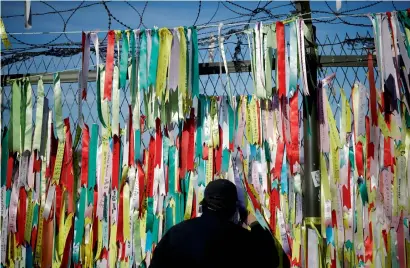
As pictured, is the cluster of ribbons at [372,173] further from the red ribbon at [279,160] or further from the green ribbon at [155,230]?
the green ribbon at [155,230]

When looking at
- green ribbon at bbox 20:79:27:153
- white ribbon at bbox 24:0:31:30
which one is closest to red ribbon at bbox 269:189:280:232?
green ribbon at bbox 20:79:27:153

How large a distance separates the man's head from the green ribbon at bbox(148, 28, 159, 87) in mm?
1274

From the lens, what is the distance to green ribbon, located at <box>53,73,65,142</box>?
4.35 metres

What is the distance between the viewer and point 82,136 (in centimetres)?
430

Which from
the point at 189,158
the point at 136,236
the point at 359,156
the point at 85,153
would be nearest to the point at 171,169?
the point at 189,158

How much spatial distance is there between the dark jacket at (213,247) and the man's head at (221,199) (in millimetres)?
40

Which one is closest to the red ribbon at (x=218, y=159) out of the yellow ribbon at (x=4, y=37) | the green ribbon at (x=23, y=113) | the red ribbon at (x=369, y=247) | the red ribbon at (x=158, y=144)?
the red ribbon at (x=158, y=144)

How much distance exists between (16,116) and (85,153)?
27.3 inches

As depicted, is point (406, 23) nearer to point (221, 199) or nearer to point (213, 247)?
point (221, 199)

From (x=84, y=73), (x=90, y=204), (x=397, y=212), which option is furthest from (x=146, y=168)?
(x=397, y=212)

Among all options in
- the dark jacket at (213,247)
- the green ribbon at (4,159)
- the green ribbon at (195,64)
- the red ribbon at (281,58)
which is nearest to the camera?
the dark jacket at (213,247)

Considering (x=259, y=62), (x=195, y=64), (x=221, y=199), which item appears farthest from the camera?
(x=195, y=64)

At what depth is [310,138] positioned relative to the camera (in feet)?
12.3

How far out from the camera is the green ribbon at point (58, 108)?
4348mm
